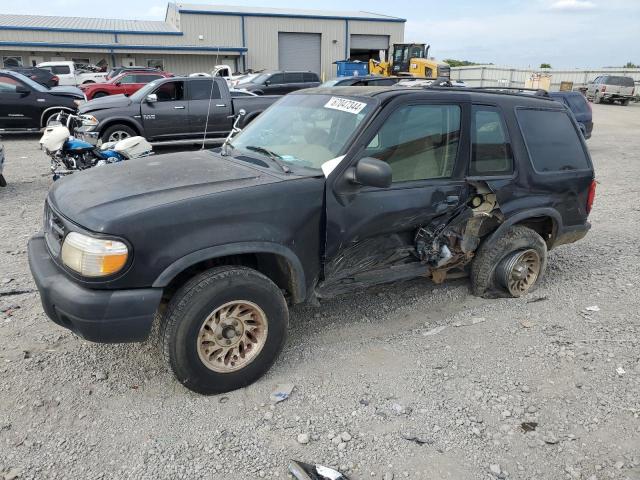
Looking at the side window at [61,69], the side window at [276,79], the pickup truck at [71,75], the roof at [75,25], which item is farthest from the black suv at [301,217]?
the roof at [75,25]

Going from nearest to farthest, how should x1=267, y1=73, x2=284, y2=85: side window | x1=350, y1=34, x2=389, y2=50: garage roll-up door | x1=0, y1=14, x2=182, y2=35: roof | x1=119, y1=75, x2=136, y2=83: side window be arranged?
x1=267, y1=73, x2=284, y2=85: side window → x1=119, y1=75, x2=136, y2=83: side window → x1=0, y1=14, x2=182, y2=35: roof → x1=350, y1=34, x2=389, y2=50: garage roll-up door

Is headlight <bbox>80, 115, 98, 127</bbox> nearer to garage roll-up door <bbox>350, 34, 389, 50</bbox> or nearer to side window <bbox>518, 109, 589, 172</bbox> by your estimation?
side window <bbox>518, 109, 589, 172</bbox>

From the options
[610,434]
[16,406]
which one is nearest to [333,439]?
[610,434]

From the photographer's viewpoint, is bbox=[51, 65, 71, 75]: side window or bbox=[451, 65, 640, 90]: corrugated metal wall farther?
bbox=[451, 65, 640, 90]: corrugated metal wall

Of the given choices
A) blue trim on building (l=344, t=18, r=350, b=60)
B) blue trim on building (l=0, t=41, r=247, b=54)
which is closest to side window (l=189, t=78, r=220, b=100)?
blue trim on building (l=0, t=41, r=247, b=54)

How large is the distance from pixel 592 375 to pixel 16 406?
3.70 m

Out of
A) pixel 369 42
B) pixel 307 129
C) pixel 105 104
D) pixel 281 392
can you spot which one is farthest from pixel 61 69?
pixel 281 392

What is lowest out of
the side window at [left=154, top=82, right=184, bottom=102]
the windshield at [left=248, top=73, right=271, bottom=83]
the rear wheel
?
the rear wheel

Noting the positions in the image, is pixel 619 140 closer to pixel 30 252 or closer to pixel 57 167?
pixel 57 167

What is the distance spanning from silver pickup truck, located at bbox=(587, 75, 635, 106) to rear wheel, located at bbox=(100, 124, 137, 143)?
31694mm

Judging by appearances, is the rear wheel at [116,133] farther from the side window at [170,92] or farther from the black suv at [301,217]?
the black suv at [301,217]

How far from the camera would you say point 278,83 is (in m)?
20.9

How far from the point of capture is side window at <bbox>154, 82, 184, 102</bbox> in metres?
11.2

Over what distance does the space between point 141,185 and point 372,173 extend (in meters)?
1.43
